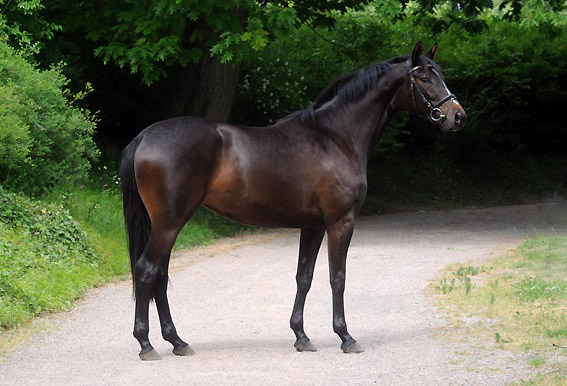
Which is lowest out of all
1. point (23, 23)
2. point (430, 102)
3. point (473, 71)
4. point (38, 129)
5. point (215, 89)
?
point (38, 129)

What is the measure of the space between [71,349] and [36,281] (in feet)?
6.21

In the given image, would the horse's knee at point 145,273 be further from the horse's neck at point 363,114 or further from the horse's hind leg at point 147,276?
the horse's neck at point 363,114

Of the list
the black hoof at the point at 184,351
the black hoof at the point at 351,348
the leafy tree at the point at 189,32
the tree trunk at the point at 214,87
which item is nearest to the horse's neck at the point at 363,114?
the black hoof at the point at 351,348

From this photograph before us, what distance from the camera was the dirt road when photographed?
21.1ft

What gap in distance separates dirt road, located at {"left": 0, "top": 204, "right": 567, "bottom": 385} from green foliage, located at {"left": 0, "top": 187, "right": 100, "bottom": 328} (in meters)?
0.30

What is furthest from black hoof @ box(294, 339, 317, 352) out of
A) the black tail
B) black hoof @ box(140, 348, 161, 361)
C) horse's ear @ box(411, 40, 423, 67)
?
horse's ear @ box(411, 40, 423, 67)

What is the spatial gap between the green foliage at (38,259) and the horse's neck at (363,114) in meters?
3.56

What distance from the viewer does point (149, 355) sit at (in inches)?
271

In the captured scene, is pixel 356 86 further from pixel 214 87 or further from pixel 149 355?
pixel 214 87

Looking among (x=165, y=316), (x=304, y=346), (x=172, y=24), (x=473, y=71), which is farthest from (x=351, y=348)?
(x=473, y=71)

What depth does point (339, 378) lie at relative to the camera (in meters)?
6.34

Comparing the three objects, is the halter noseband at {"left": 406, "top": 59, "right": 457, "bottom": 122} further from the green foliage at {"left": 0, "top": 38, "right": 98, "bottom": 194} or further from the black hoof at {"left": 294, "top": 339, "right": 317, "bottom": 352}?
the green foliage at {"left": 0, "top": 38, "right": 98, "bottom": 194}

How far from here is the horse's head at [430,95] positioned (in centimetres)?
722

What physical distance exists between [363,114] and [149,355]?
9.09 ft
